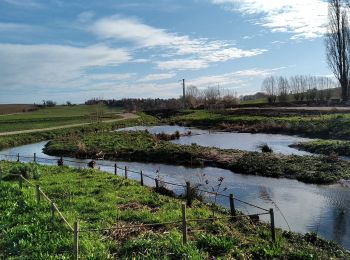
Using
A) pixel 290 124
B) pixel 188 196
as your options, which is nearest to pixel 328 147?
pixel 290 124

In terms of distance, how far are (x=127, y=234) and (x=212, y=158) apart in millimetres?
21705

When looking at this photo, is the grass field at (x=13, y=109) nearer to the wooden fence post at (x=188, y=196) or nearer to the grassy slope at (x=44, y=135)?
the grassy slope at (x=44, y=135)

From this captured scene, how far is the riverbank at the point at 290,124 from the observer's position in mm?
43844

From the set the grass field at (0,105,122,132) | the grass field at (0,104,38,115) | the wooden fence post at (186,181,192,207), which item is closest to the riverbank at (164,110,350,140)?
the grass field at (0,105,122,132)

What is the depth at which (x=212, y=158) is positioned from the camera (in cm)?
3281

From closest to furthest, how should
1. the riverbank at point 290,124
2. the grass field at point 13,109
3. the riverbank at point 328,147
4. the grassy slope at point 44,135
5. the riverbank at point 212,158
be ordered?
the riverbank at point 212,158, the riverbank at point 328,147, the riverbank at point 290,124, the grassy slope at point 44,135, the grass field at point 13,109

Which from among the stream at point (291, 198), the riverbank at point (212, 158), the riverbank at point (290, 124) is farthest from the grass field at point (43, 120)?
the stream at point (291, 198)

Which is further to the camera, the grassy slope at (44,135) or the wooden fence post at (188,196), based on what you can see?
the grassy slope at (44,135)

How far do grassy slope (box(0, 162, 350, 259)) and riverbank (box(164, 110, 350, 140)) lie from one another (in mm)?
29167

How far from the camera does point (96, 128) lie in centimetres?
6794

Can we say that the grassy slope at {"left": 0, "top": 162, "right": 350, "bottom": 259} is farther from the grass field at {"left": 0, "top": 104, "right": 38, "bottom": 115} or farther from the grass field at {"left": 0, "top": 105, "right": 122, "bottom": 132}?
the grass field at {"left": 0, "top": 104, "right": 38, "bottom": 115}

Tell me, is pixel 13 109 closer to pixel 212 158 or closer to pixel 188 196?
pixel 212 158

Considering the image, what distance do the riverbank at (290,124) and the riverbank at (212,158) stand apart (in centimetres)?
1319

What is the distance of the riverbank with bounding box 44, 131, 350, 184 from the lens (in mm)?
25500
